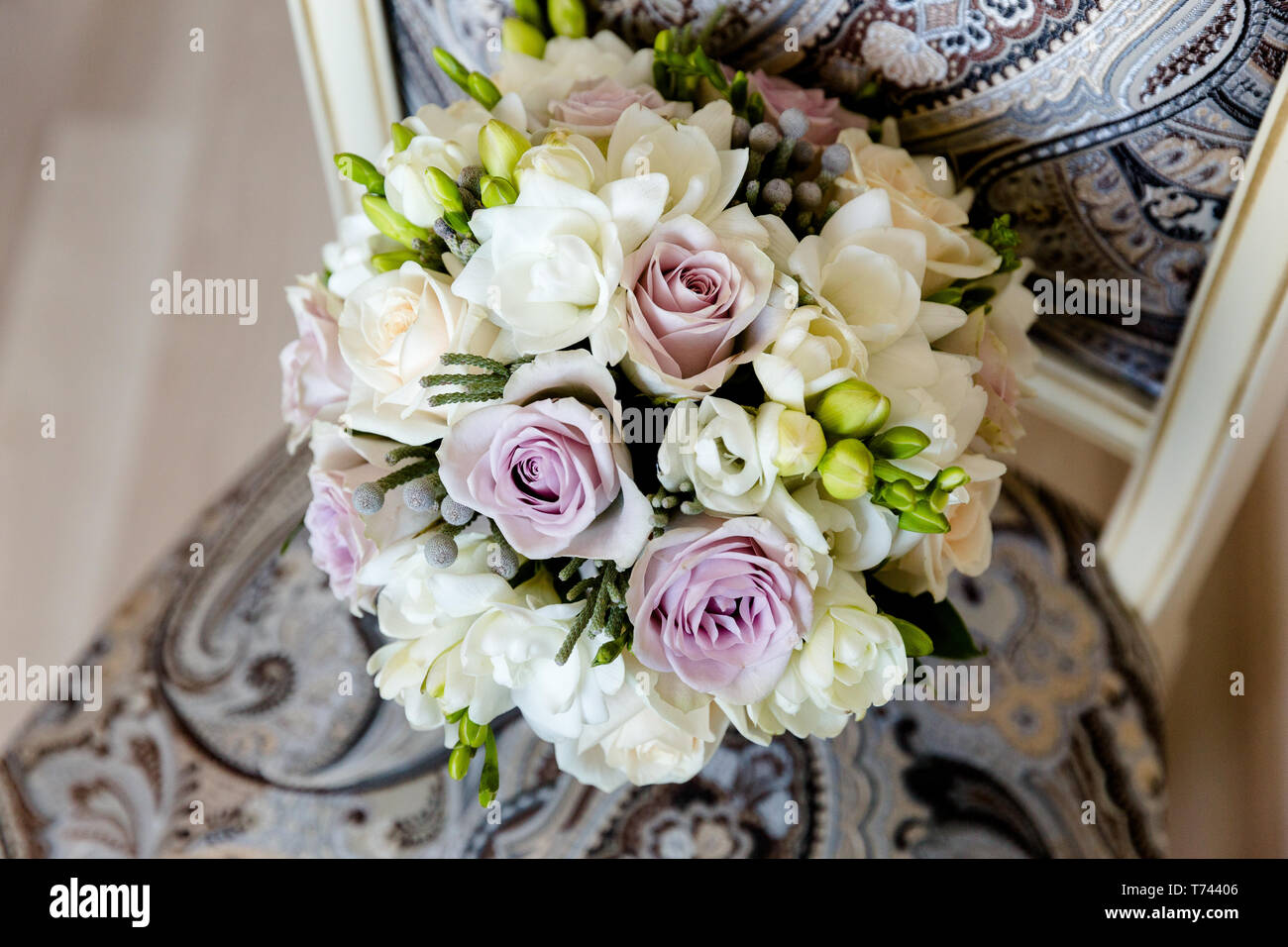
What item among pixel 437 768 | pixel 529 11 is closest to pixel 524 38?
pixel 529 11

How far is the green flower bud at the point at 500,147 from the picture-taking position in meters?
0.44

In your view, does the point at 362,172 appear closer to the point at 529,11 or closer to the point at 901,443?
the point at 529,11

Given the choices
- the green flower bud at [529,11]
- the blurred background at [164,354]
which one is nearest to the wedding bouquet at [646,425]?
the green flower bud at [529,11]

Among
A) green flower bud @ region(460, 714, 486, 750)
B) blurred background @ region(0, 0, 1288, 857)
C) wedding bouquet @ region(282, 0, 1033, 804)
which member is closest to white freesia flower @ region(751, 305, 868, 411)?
wedding bouquet @ region(282, 0, 1033, 804)

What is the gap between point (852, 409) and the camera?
0.40 m

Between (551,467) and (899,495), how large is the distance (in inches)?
6.0

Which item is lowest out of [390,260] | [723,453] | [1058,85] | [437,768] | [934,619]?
[437,768]

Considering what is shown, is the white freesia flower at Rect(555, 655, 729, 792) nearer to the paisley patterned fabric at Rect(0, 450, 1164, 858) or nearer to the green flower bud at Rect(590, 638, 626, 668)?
the green flower bud at Rect(590, 638, 626, 668)

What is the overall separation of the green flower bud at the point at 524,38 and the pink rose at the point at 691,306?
0.23m

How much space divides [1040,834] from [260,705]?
0.55 metres

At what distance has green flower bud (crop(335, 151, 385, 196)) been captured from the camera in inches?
19.0

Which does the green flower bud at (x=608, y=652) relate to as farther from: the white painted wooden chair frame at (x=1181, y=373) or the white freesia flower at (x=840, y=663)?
the white painted wooden chair frame at (x=1181, y=373)

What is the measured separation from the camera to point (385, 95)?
0.66 m
